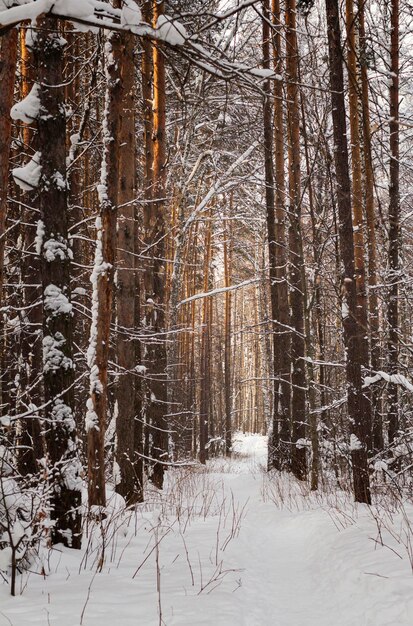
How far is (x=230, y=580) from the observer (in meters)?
3.83

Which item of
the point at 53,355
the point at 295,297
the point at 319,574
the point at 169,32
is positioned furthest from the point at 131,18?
the point at 295,297

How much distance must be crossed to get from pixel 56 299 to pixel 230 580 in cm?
259

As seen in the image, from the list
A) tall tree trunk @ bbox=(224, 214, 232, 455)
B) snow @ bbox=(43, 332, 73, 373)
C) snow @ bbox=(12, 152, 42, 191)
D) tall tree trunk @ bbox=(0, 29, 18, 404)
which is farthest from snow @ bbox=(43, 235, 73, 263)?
tall tree trunk @ bbox=(224, 214, 232, 455)

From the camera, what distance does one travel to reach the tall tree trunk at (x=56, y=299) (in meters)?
4.03

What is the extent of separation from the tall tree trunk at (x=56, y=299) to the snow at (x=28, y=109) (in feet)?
0.16

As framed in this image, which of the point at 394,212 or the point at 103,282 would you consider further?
the point at 394,212

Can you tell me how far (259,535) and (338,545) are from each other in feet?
5.54

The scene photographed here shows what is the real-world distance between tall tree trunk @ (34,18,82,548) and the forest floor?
407 mm

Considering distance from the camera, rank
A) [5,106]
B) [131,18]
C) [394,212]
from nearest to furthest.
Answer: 1. [131,18]
2. [5,106]
3. [394,212]

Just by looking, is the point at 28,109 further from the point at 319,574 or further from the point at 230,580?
the point at 319,574

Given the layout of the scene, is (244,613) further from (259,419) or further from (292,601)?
(259,419)

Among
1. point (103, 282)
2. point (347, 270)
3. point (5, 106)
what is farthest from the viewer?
point (347, 270)

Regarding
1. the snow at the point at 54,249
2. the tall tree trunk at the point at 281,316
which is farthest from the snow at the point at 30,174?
the tall tree trunk at the point at 281,316

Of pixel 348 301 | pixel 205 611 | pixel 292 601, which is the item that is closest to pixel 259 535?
pixel 292 601
